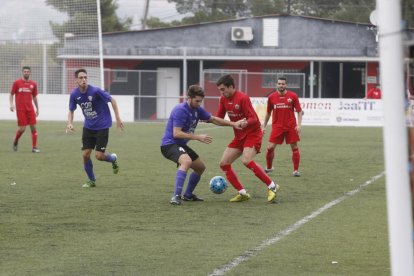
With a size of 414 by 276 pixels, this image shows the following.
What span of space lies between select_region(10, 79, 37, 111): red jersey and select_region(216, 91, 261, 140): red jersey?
Answer: 36.1 feet

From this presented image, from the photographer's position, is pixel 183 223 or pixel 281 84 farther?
pixel 281 84

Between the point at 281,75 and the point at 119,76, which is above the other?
the point at 119,76

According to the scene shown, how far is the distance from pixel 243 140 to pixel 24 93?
11.5 metres

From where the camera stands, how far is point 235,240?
9.27m

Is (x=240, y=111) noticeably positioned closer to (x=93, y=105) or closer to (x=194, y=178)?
(x=194, y=178)

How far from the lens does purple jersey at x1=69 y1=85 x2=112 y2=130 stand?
48.5ft

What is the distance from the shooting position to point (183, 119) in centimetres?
1230

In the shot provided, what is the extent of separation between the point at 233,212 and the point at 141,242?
2.65 meters

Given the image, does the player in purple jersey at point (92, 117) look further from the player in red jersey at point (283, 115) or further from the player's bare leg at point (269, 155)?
the player in red jersey at point (283, 115)

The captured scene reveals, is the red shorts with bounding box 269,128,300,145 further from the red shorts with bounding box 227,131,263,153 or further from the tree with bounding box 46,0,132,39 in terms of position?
the tree with bounding box 46,0,132,39

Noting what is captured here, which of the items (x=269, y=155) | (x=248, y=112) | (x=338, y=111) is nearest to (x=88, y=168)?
(x=248, y=112)

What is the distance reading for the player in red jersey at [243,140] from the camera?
41.7 feet

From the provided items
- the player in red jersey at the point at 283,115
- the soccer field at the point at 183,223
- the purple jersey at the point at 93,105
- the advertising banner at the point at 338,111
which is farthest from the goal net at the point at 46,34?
the purple jersey at the point at 93,105

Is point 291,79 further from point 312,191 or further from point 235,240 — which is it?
point 235,240
